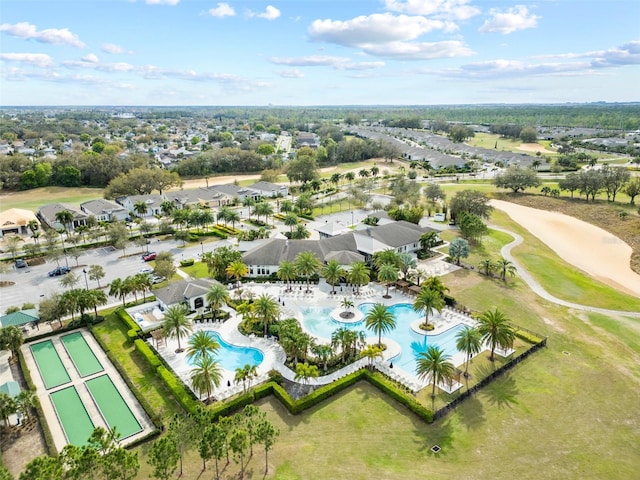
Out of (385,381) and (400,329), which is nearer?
(385,381)

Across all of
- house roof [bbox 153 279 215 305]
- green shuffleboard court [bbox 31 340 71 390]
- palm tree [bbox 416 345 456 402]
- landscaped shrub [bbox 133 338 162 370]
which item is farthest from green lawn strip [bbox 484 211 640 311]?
green shuffleboard court [bbox 31 340 71 390]

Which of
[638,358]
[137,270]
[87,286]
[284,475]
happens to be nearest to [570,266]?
[638,358]

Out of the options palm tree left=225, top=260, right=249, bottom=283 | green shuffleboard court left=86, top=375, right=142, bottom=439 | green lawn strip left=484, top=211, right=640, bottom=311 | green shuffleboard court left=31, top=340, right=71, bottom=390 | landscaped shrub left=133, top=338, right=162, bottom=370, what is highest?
palm tree left=225, top=260, right=249, bottom=283

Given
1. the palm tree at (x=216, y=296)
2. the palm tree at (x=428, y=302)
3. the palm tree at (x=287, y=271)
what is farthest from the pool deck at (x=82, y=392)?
the palm tree at (x=428, y=302)

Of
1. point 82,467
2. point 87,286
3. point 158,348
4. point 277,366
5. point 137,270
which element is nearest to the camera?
point 82,467

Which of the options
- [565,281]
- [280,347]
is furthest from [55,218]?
[565,281]

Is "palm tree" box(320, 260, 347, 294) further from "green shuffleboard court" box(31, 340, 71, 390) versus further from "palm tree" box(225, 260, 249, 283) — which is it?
"green shuffleboard court" box(31, 340, 71, 390)

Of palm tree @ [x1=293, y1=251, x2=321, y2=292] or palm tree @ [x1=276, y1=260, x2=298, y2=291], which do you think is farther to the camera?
palm tree @ [x1=293, y1=251, x2=321, y2=292]

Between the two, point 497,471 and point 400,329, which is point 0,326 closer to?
point 400,329
